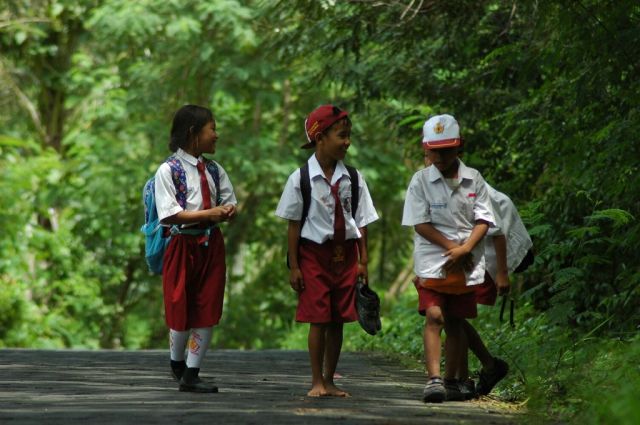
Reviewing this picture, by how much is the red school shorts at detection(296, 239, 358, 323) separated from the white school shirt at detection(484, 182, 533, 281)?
37.4 inches

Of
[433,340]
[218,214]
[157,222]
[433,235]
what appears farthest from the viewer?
[157,222]

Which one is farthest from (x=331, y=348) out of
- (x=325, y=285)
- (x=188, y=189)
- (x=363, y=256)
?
(x=188, y=189)

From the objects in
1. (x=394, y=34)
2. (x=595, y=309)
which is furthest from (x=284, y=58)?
(x=595, y=309)

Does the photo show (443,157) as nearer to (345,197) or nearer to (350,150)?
(345,197)

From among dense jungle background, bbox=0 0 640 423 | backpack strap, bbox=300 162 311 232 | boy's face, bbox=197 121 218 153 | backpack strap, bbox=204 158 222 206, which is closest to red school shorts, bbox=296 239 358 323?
backpack strap, bbox=300 162 311 232

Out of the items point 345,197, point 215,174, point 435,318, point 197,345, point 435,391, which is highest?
point 215,174

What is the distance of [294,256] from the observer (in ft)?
27.7

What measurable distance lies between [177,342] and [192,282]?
463mm

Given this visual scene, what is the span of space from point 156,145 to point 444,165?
17925 mm

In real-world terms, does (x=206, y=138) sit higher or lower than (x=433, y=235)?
higher

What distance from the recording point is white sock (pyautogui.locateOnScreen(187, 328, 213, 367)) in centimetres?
894

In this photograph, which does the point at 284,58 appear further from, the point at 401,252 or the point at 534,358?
the point at 401,252

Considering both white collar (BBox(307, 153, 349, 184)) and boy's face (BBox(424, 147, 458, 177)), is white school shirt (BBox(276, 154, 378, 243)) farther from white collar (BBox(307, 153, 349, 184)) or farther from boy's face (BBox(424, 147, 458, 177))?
boy's face (BBox(424, 147, 458, 177))

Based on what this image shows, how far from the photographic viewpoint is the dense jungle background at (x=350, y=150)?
980 cm
